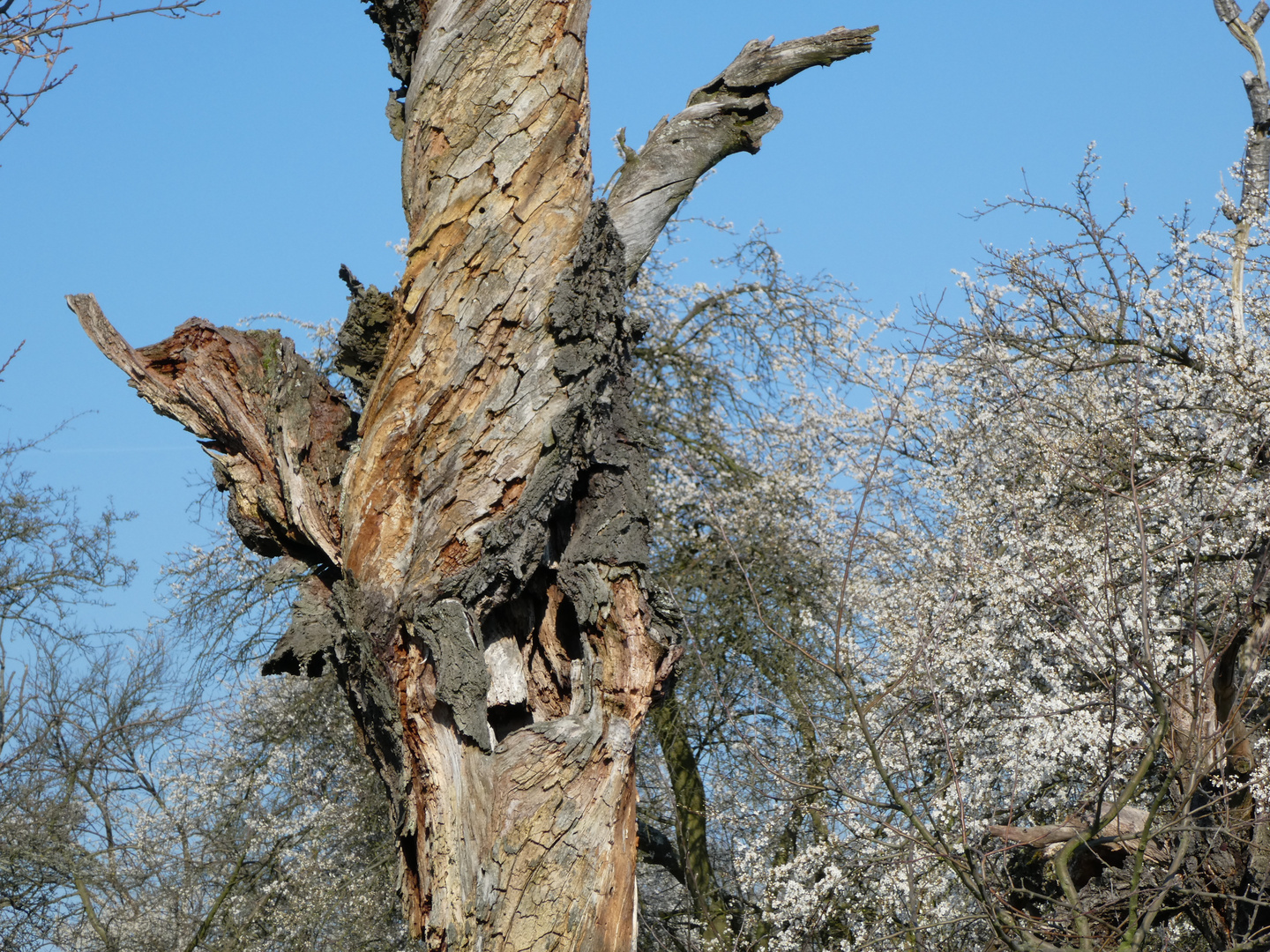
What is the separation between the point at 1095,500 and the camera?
255 inches

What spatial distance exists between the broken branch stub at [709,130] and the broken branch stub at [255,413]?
1.25 metres

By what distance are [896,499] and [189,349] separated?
6.24 metres

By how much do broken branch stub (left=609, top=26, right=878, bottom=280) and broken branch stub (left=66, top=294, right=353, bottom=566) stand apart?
125 centimetres

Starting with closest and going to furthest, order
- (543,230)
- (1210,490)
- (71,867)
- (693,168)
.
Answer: (543,230) → (693,168) → (1210,490) → (71,867)

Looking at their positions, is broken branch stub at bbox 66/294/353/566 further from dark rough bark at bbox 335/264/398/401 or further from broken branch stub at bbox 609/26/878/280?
broken branch stub at bbox 609/26/878/280

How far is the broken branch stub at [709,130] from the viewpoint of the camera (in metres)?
3.98

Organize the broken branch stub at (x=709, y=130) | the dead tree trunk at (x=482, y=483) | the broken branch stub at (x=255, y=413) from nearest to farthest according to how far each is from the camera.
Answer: the dead tree trunk at (x=482, y=483) → the broken branch stub at (x=255, y=413) → the broken branch stub at (x=709, y=130)

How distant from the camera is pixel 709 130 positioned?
4121 mm

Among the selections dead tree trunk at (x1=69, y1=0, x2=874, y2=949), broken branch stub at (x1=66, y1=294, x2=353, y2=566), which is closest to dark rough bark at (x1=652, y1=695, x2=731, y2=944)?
dead tree trunk at (x1=69, y1=0, x2=874, y2=949)

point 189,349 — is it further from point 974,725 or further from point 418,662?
point 974,725

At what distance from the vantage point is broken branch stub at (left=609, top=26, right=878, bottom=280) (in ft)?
13.1

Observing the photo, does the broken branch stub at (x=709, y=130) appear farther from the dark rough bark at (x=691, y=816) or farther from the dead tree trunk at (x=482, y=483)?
the dark rough bark at (x=691, y=816)

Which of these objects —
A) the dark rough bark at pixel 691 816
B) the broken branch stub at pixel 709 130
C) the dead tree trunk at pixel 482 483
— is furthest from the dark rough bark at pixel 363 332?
the dark rough bark at pixel 691 816

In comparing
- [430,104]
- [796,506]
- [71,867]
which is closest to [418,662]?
[430,104]
